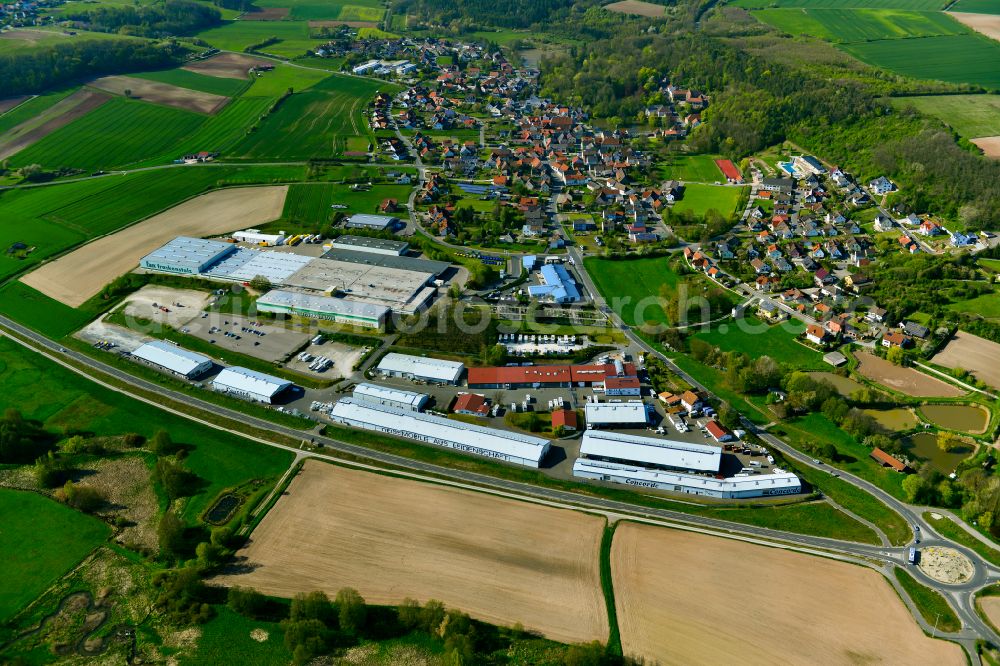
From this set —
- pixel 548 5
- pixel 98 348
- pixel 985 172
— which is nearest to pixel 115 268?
pixel 98 348

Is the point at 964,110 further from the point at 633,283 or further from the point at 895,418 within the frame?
the point at 895,418

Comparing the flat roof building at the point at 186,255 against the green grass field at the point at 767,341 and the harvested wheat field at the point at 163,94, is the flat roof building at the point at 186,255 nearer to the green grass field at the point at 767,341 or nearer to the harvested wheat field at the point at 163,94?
the green grass field at the point at 767,341

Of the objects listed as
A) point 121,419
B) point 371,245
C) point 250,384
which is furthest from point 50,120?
point 250,384

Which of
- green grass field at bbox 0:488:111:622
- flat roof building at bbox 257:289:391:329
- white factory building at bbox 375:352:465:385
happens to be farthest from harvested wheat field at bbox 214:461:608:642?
flat roof building at bbox 257:289:391:329

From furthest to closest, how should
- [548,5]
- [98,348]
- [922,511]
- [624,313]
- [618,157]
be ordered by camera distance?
[548,5] → [618,157] → [624,313] → [98,348] → [922,511]

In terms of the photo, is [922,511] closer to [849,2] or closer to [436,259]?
[436,259]

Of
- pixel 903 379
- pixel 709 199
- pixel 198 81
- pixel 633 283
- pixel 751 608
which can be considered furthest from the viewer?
pixel 198 81

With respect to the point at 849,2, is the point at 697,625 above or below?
below
